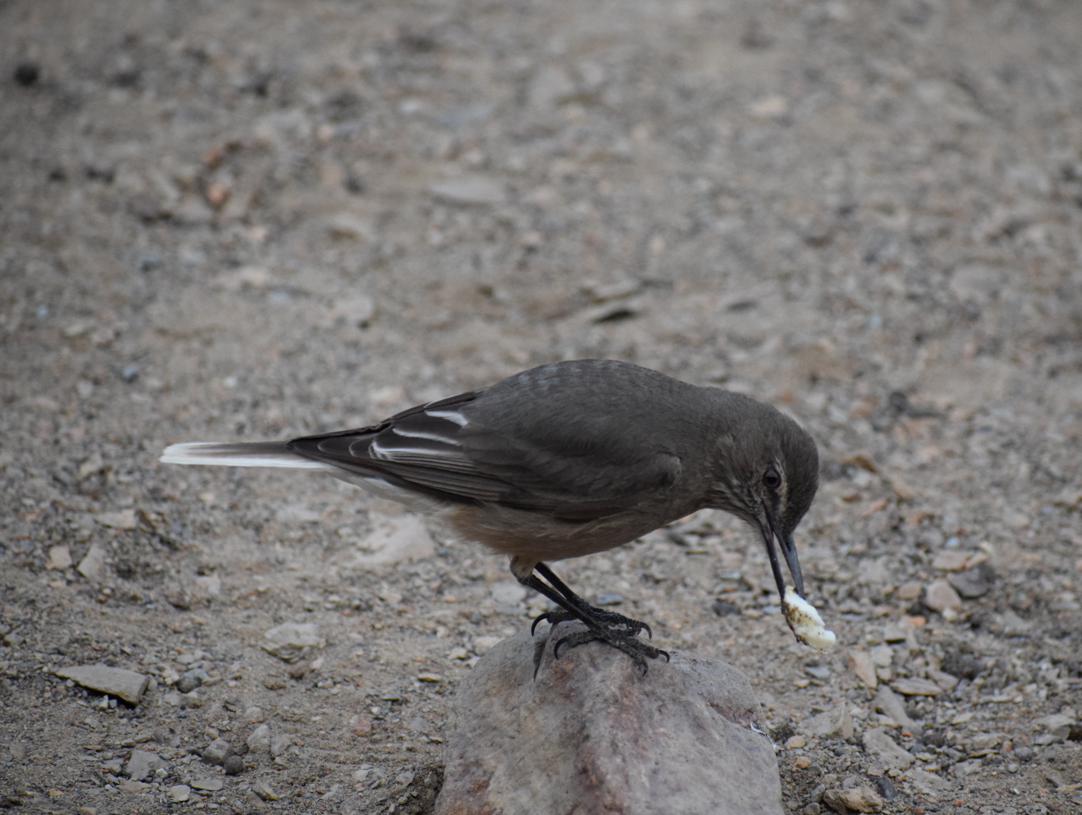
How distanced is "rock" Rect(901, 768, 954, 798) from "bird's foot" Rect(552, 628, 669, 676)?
3.93 ft

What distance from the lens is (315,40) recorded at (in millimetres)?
9484

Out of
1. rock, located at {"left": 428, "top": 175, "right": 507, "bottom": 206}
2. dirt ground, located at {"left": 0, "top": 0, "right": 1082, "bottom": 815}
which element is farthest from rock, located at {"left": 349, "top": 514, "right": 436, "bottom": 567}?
rock, located at {"left": 428, "top": 175, "right": 507, "bottom": 206}

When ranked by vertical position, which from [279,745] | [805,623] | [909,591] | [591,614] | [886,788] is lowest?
[909,591]

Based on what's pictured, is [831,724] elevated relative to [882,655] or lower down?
elevated

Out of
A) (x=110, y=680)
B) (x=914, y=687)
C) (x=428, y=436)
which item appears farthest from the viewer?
(x=914, y=687)

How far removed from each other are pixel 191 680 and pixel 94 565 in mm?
926

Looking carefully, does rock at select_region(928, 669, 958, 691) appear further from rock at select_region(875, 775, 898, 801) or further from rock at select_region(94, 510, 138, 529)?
rock at select_region(94, 510, 138, 529)

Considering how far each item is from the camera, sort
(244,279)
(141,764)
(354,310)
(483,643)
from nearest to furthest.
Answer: (141,764), (483,643), (354,310), (244,279)

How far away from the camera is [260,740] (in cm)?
438

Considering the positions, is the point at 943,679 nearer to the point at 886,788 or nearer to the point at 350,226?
the point at 886,788

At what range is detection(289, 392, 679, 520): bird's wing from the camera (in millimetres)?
4508

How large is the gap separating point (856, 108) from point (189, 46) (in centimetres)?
593

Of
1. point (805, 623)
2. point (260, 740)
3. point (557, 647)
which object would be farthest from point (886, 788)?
point (260, 740)

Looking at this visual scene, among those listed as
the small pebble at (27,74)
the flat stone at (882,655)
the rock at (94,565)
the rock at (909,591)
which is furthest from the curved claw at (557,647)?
the small pebble at (27,74)
